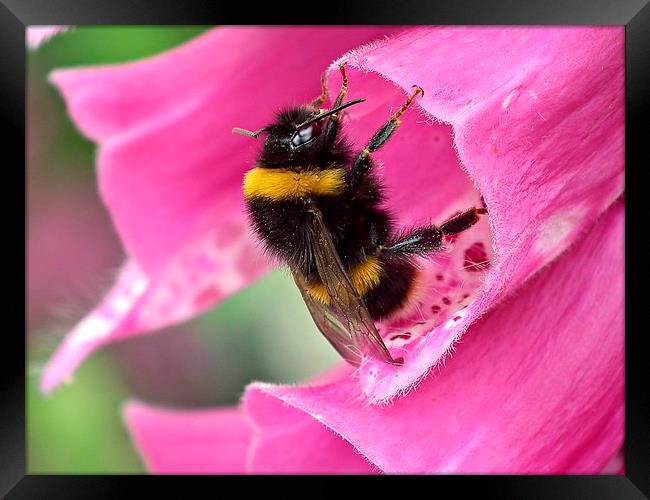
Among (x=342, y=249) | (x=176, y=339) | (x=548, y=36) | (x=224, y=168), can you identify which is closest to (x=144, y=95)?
(x=224, y=168)

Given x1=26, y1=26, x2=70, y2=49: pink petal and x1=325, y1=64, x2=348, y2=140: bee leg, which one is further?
x1=26, y1=26, x2=70, y2=49: pink petal

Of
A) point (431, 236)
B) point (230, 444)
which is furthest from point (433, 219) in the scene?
point (230, 444)

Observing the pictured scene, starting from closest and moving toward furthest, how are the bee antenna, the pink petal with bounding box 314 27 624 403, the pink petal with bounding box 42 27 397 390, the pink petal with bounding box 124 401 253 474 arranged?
the pink petal with bounding box 314 27 624 403 → the bee antenna → the pink petal with bounding box 42 27 397 390 → the pink petal with bounding box 124 401 253 474

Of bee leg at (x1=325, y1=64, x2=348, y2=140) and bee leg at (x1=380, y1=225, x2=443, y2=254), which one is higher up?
bee leg at (x1=325, y1=64, x2=348, y2=140)

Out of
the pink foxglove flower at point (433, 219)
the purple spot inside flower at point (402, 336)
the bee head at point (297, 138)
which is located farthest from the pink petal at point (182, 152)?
the purple spot inside flower at point (402, 336)

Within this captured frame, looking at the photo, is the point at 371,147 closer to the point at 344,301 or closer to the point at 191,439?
the point at 344,301

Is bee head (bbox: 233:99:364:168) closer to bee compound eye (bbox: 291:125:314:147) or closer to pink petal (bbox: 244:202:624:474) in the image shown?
bee compound eye (bbox: 291:125:314:147)

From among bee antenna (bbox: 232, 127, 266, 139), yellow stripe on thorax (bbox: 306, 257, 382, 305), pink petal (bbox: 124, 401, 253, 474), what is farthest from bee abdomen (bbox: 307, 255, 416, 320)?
pink petal (bbox: 124, 401, 253, 474)
